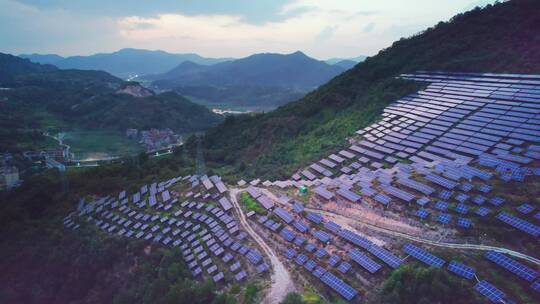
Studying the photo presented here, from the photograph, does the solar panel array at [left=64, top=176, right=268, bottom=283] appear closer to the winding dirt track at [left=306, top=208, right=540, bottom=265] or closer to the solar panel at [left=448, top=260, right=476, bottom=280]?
the winding dirt track at [left=306, top=208, right=540, bottom=265]

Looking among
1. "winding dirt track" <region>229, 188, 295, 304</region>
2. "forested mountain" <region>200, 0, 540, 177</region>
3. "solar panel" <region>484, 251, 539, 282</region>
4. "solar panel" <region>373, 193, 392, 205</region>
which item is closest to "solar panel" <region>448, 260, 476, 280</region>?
"solar panel" <region>484, 251, 539, 282</region>

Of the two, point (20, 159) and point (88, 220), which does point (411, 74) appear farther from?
point (20, 159)

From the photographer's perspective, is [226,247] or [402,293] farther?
[226,247]

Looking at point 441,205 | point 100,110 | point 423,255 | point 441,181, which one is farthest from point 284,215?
point 100,110

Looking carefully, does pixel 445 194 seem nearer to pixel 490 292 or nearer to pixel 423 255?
pixel 423 255

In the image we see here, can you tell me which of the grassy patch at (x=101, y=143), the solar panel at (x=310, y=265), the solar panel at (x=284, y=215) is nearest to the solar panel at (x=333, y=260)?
the solar panel at (x=310, y=265)

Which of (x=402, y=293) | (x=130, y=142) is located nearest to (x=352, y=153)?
(x=402, y=293)
